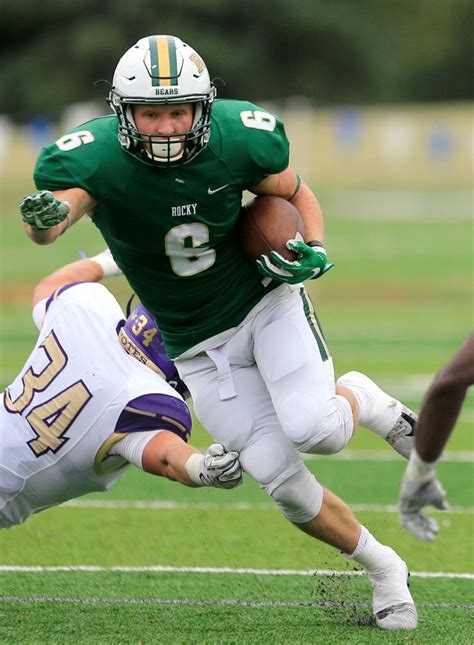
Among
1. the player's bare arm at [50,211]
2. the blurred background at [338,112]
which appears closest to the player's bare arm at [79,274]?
the player's bare arm at [50,211]

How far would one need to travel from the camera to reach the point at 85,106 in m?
35.3

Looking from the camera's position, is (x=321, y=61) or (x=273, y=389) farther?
(x=321, y=61)

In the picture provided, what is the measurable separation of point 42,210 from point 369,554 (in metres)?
1.65

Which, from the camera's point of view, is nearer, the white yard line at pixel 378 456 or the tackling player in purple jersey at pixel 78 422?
the tackling player in purple jersey at pixel 78 422

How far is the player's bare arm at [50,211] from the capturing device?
4023 millimetres

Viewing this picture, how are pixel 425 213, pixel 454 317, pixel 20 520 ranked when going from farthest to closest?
→ pixel 425 213
pixel 454 317
pixel 20 520

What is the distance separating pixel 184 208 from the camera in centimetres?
441

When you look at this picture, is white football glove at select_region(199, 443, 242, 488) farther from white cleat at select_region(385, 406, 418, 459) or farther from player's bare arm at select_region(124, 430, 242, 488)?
white cleat at select_region(385, 406, 418, 459)

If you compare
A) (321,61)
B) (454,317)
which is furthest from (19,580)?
(321,61)

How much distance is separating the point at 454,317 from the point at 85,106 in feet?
75.5

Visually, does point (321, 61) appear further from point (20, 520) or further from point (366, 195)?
point (20, 520)

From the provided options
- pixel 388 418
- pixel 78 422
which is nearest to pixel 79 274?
pixel 78 422

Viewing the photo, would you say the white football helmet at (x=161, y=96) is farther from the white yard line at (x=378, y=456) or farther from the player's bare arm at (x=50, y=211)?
the white yard line at (x=378, y=456)

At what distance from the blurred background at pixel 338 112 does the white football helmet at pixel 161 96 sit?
8.83 meters
